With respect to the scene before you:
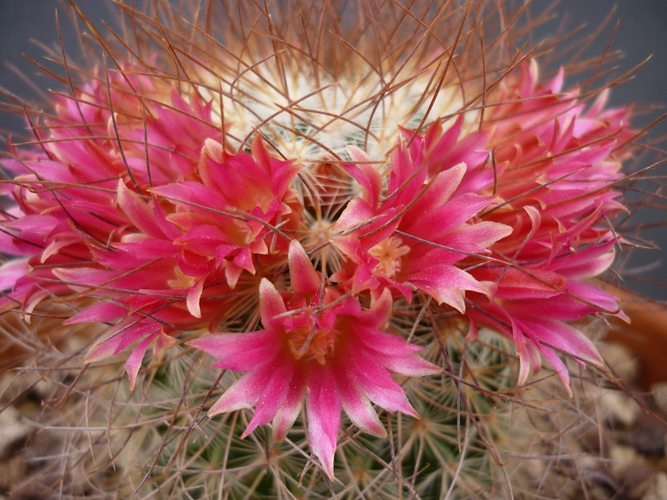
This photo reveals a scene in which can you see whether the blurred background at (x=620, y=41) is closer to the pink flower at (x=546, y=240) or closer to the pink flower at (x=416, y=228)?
the pink flower at (x=546, y=240)

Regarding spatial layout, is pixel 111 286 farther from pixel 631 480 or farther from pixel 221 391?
pixel 631 480

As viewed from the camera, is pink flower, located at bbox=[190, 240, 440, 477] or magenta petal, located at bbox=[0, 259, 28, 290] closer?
pink flower, located at bbox=[190, 240, 440, 477]

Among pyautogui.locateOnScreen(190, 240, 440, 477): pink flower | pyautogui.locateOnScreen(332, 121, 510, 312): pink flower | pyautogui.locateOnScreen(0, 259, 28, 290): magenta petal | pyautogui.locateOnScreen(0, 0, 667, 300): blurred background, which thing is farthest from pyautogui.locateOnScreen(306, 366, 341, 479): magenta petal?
pyautogui.locateOnScreen(0, 0, 667, 300): blurred background

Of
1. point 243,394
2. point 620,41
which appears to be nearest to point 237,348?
point 243,394

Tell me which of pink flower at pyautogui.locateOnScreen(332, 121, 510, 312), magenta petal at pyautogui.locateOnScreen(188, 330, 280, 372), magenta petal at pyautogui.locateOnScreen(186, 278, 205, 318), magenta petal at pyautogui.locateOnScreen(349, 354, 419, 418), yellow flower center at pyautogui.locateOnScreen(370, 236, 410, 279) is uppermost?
pink flower at pyautogui.locateOnScreen(332, 121, 510, 312)

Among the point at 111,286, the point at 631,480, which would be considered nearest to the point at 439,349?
the point at 111,286

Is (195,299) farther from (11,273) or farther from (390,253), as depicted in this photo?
(11,273)

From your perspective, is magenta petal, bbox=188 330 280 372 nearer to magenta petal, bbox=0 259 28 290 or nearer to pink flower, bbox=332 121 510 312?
Answer: pink flower, bbox=332 121 510 312
